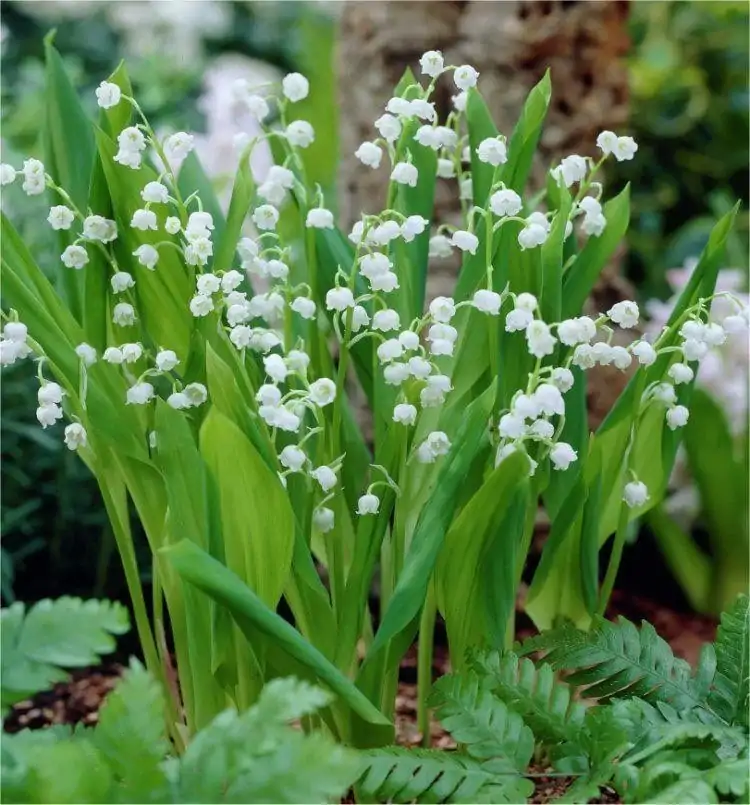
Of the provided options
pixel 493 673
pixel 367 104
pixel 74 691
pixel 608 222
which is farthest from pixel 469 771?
pixel 367 104

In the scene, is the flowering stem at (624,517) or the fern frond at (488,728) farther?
the flowering stem at (624,517)

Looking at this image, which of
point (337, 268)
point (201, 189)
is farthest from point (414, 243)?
point (201, 189)

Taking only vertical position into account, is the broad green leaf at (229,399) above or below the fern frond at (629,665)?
above

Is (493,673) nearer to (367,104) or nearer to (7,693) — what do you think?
(7,693)

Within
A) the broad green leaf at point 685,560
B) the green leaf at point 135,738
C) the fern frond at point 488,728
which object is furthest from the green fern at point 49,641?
the broad green leaf at point 685,560

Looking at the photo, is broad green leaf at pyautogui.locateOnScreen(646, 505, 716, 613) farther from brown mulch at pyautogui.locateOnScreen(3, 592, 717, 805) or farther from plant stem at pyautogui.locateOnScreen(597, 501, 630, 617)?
plant stem at pyautogui.locateOnScreen(597, 501, 630, 617)

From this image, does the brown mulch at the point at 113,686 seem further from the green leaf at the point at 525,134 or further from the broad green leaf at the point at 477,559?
the green leaf at the point at 525,134
